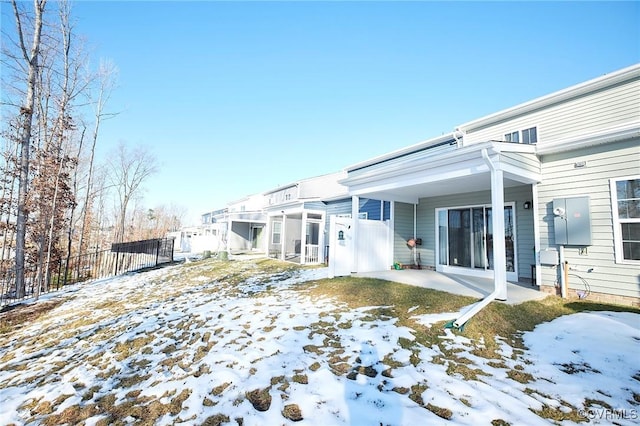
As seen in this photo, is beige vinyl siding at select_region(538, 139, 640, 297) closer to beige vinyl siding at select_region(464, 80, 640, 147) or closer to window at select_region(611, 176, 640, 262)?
window at select_region(611, 176, 640, 262)

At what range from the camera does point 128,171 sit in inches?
1066

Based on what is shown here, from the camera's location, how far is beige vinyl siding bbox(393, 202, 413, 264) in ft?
31.6

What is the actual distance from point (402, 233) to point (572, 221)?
15.6ft

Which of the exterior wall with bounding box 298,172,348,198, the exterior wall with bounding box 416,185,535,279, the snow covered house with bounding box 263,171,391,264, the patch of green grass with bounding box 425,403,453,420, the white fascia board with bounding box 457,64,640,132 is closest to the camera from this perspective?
the patch of green grass with bounding box 425,403,453,420

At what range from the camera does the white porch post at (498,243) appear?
5.07 metres

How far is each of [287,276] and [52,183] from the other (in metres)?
8.54

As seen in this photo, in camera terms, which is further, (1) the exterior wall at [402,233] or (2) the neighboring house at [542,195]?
(1) the exterior wall at [402,233]

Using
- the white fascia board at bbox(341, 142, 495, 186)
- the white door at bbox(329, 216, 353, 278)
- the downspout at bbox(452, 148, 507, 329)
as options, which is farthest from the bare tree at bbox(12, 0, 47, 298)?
the downspout at bbox(452, 148, 507, 329)

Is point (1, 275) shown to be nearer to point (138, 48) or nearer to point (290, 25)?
point (138, 48)

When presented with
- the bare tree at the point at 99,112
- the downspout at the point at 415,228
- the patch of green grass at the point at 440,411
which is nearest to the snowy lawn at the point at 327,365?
the patch of green grass at the point at 440,411

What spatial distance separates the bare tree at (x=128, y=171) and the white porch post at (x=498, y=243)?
29783 millimetres

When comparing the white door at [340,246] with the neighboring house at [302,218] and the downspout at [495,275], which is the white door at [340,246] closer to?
the neighboring house at [302,218]

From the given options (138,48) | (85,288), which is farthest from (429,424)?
(138,48)

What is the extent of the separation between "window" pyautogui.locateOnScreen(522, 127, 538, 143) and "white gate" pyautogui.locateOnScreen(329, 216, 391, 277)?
503 cm
